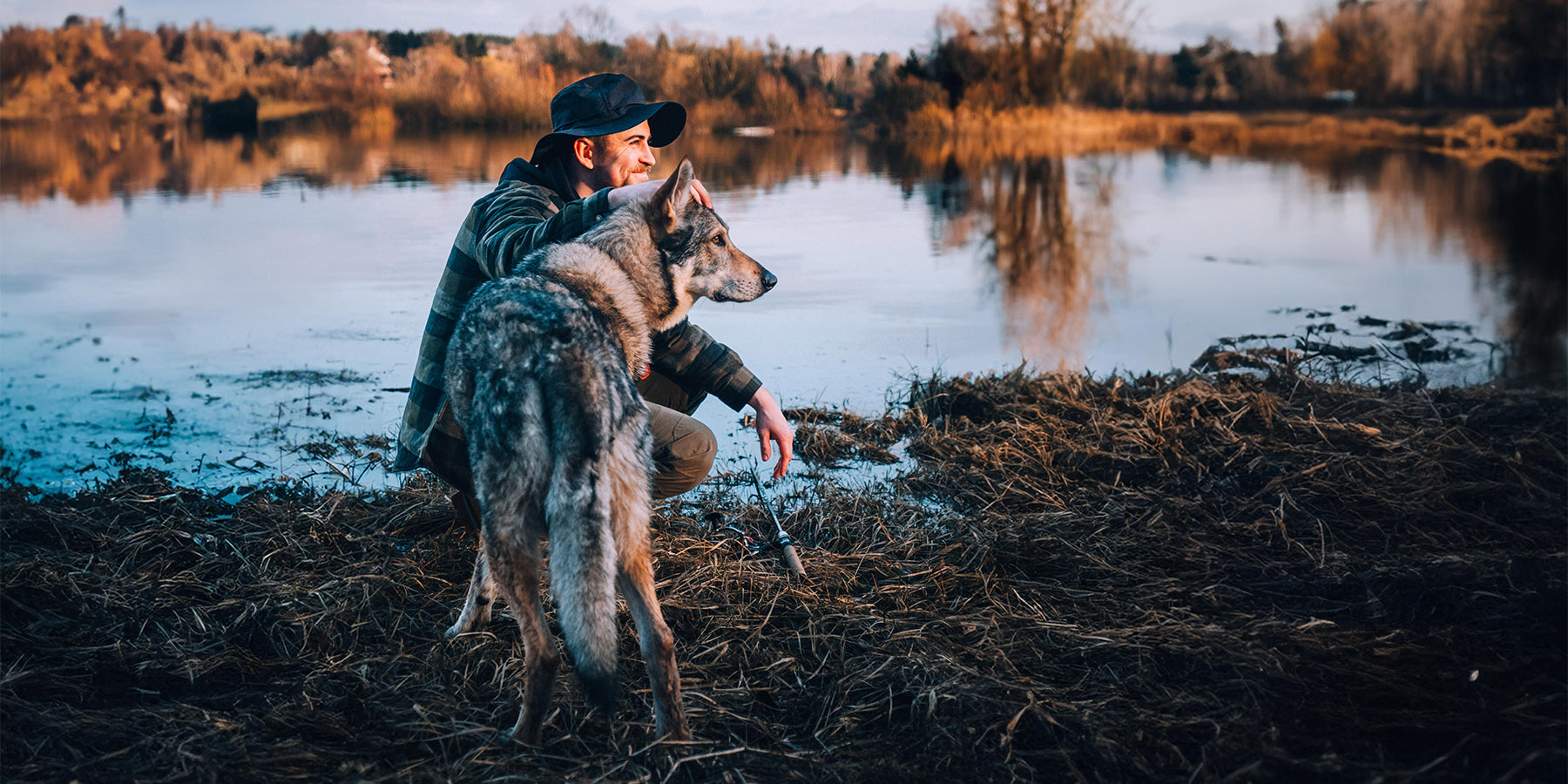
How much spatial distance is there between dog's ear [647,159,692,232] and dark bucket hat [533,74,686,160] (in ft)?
2.47

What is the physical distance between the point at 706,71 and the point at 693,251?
83.1 feet

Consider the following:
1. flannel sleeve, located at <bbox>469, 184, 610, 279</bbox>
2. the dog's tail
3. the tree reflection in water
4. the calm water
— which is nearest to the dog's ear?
flannel sleeve, located at <bbox>469, 184, 610, 279</bbox>

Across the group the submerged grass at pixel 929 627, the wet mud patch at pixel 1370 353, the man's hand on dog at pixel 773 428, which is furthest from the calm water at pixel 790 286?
the man's hand on dog at pixel 773 428

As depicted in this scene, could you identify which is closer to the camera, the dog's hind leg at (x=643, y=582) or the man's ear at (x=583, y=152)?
the dog's hind leg at (x=643, y=582)

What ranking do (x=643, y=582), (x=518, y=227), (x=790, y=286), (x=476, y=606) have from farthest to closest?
(x=790, y=286) < (x=476, y=606) < (x=518, y=227) < (x=643, y=582)

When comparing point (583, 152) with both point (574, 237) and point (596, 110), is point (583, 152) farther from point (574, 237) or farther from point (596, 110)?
point (574, 237)

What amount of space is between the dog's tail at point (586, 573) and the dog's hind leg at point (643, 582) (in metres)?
0.10

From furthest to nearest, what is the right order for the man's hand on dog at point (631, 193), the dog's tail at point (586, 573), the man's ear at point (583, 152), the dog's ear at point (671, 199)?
the man's ear at point (583, 152)
the man's hand on dog at point (631, 193)
the dog's ear at point (671, 199)
the dog's tail at point (586, 573)

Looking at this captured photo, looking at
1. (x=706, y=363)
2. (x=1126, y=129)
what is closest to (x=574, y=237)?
(x=706, y=363)

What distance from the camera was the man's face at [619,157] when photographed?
3.77 metres

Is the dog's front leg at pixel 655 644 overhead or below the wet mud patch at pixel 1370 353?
below

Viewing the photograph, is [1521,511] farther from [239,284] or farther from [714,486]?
[239,284]

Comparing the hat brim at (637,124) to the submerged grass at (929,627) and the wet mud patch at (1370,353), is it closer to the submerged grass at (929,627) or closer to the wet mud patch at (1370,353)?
the submerged grass at (929,627)

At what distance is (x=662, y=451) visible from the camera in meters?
3.66
